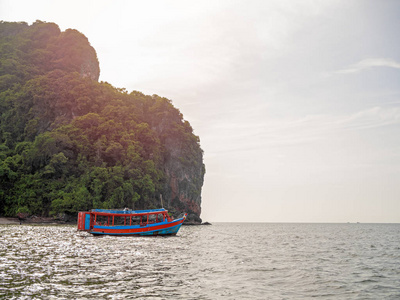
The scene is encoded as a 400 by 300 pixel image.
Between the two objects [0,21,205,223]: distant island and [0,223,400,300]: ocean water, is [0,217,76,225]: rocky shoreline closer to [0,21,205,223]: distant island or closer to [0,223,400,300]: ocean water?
[0,21,205,223]: distant island

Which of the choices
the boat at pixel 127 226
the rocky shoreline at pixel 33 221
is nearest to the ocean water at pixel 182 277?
the boat at pixel 127 226

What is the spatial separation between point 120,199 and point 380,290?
58.7 meters

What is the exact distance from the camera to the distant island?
217 feet

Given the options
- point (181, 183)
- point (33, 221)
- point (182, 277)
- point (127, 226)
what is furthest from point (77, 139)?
point (182, 277)

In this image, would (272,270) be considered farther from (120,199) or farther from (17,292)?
(120,199)

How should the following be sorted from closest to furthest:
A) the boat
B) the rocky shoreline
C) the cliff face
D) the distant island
→ the boat < the rocky shoreline < the distant island < the cliff face

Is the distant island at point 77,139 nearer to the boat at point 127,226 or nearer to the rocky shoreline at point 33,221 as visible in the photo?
the rocky shoreline at point 33,221

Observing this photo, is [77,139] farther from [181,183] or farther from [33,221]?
[181,183]

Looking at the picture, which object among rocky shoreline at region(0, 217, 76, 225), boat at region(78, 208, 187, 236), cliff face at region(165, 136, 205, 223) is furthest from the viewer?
cliff face at region(165, 136, 205, 223)

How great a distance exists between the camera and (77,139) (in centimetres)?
7238

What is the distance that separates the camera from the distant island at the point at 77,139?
66.0 meters

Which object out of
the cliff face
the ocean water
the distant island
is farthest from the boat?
the cliff face

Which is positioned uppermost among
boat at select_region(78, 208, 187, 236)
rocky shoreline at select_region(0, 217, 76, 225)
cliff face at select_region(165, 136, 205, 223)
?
cliff face at select_region(165, 136, 205, 223)

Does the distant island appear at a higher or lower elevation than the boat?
higher
